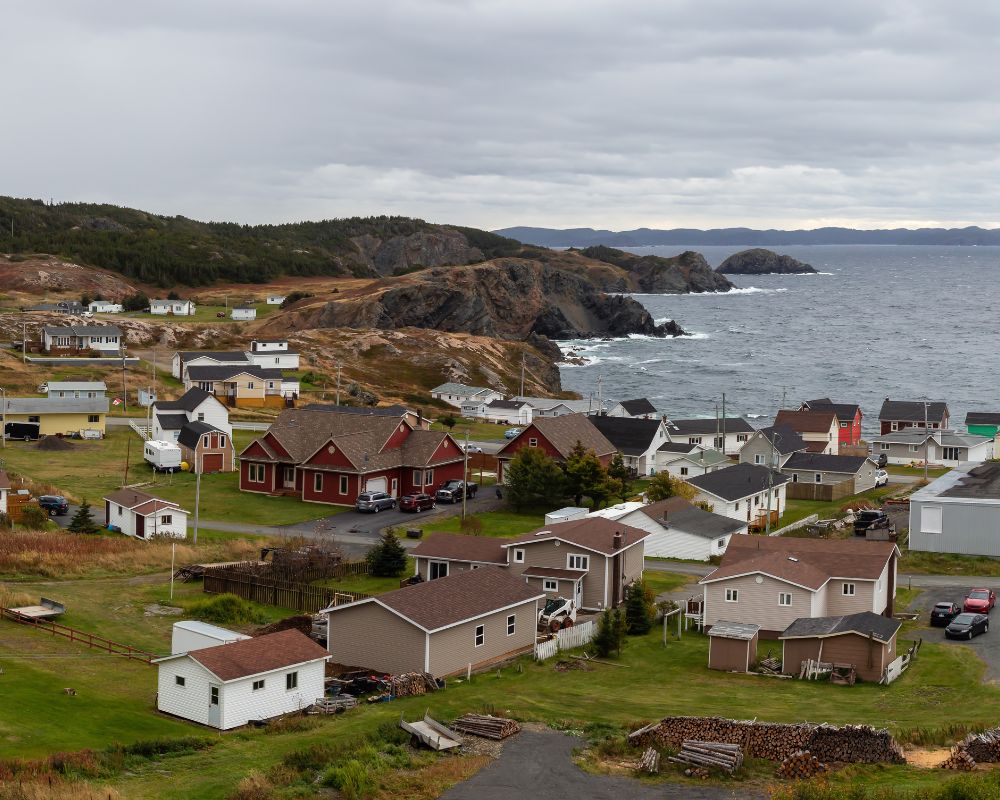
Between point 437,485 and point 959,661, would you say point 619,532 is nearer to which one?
point 959,661

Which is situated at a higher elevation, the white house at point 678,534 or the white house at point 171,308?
the white house at point 171,308

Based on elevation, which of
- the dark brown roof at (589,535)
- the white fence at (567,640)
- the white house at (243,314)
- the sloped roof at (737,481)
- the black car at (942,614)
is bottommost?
the white fence at (567,640)

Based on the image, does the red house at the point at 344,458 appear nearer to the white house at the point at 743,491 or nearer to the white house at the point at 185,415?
the white house at the point at 185,415

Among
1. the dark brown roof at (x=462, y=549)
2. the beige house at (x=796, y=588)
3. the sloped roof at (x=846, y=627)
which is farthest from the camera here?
the dark brown roof at (x=462, y=549)

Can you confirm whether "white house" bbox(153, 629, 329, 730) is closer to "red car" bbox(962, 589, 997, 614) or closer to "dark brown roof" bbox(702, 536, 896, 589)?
"dark brown roof" bbox(702, 536, 896, 589)

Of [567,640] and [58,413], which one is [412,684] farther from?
[58,413]

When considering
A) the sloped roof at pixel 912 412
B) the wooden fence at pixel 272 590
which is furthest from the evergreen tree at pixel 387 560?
the sloped roof at pixel 912 412

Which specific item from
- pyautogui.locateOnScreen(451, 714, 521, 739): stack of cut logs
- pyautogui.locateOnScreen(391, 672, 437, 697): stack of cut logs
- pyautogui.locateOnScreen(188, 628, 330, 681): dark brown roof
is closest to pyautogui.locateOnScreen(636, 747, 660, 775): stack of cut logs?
pyautogui.locateOnScreen(451, 714, 521, 739): stack of cut logs

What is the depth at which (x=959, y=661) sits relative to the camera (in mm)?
39031

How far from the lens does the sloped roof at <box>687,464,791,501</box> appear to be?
2493 inches

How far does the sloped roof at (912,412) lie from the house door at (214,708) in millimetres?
75217

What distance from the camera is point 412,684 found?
114 feet

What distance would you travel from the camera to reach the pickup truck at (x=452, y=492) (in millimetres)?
66125

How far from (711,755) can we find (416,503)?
122 ft
